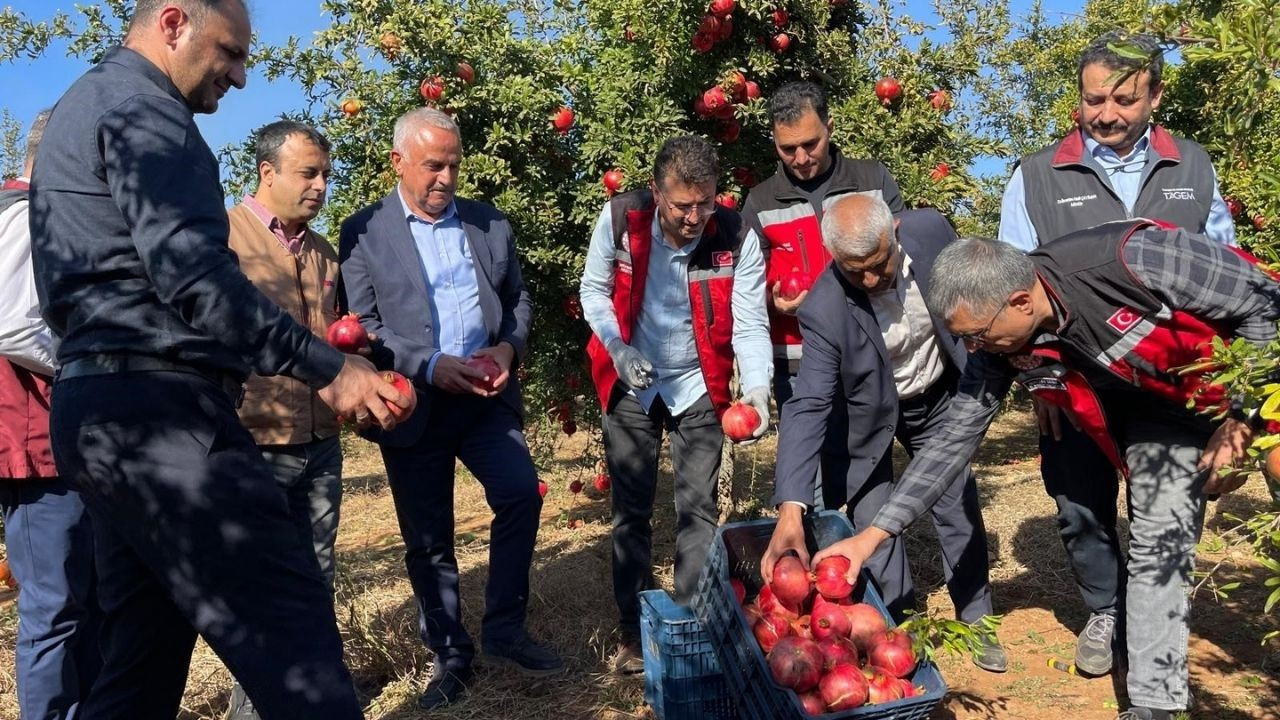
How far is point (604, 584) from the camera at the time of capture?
5348mm

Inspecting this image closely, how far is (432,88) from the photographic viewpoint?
5.29 meters

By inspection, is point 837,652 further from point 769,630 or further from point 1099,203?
point 1099,203

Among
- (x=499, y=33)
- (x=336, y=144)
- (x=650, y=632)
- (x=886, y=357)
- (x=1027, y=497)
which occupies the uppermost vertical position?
(x=499, y=33)

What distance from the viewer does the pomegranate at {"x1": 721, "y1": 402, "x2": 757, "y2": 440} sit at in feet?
12.6

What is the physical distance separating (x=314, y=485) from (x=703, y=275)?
1668 mm

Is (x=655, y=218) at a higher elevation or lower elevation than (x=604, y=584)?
higher

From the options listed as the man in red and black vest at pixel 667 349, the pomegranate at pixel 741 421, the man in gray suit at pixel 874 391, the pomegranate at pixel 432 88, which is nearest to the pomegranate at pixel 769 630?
the man in gray suit at pixel 874 391

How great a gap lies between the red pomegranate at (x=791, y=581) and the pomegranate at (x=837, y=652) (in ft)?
0.52

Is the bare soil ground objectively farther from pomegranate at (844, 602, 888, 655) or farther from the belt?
the belt

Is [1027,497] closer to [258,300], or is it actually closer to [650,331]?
[650,331]

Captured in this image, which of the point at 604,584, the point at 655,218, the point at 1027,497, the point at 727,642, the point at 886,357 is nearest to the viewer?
the point at 727,642

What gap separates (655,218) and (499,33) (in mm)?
1879

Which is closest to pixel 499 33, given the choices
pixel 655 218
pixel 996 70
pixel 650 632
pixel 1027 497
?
pixel 655 218

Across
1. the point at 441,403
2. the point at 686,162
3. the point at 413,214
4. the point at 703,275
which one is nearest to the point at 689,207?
the point at 686,162
